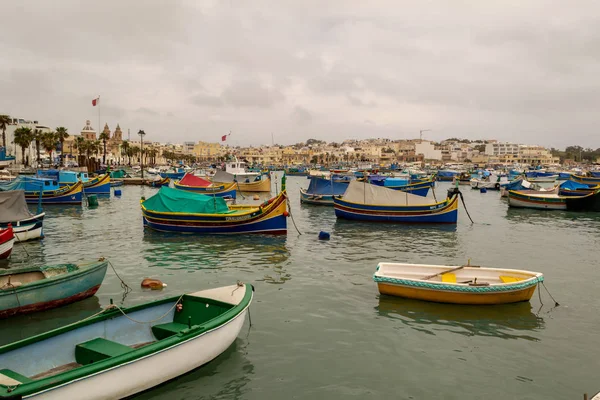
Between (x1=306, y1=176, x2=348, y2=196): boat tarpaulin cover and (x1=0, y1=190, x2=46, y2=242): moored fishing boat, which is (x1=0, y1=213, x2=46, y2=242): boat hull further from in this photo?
(x1=306, y1=176, x2=348, y2=196): boat tarpaulin cover

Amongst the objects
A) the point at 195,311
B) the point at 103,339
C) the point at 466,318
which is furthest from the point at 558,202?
the point at 103,339

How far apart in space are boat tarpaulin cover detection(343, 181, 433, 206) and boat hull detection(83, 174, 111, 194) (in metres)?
34.7

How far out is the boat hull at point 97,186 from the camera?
54472 millimetres

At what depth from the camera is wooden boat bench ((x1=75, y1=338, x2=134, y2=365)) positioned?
30.1 feet

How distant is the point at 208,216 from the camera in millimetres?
27422

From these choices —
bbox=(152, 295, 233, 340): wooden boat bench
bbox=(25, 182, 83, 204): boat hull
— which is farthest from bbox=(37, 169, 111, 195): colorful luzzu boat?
bbox=(152, 295, 233, 340): wooden boat bench

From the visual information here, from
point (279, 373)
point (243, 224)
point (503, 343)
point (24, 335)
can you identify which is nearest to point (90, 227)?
point (243, 224)

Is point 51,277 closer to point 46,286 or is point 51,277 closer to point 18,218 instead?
point 46,286

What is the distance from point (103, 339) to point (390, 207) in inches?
1053

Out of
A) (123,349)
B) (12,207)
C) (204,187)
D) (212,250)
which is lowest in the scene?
(212,250)

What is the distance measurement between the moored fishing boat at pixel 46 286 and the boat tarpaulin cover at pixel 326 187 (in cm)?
3539

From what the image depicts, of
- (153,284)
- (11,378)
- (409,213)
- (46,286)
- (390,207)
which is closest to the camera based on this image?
(11,378)

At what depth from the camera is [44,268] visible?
14.4m

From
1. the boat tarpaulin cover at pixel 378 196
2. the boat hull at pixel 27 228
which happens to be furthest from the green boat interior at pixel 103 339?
the boat tarpaulin cover at pixel 378 196
